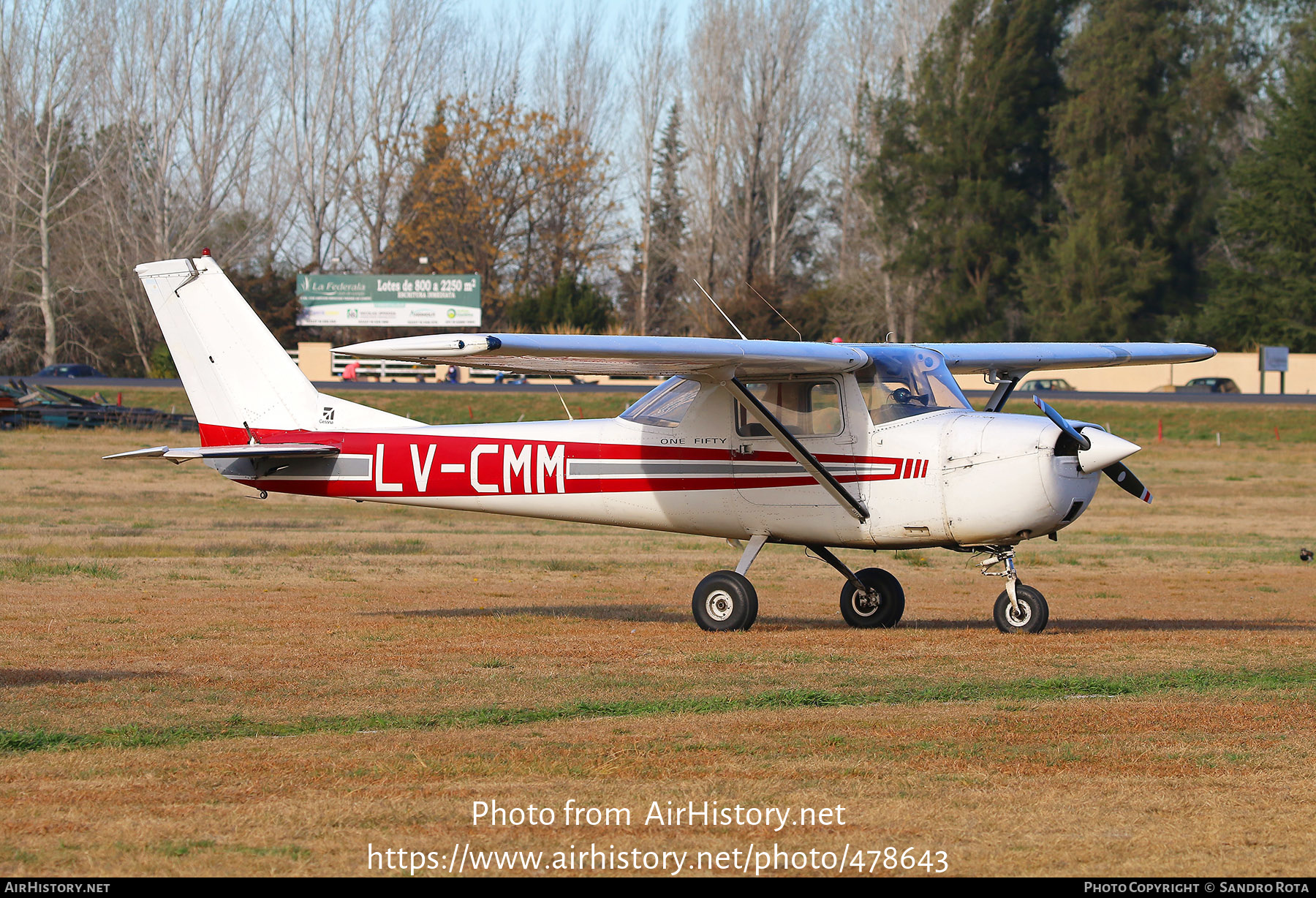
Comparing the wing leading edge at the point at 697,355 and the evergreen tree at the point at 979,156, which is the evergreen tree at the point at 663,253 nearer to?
the evergreen tree at the point at 979,156

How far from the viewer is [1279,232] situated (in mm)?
61969

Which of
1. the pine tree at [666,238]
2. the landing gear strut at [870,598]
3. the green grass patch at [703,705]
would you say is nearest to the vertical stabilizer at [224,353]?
the landing gear strut at [870,598]

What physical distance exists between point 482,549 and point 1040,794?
15.4 meters

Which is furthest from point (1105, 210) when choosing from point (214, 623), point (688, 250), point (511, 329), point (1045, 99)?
point (214, 623)

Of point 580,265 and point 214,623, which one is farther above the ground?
point 580,265

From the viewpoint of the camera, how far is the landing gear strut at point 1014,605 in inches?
463

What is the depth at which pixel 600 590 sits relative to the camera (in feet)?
52.6

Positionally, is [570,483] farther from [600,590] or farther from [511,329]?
[511,329]

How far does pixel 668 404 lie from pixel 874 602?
2.58 m

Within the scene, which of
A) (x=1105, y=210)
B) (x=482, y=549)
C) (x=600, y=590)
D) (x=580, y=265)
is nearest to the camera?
(x=600, y=590)

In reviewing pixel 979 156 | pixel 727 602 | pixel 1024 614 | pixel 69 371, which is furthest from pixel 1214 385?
pixel 69 371

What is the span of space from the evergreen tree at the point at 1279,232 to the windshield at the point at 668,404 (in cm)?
5620
